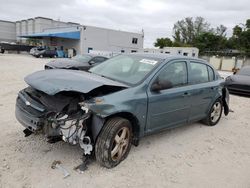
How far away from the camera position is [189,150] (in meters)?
4.18

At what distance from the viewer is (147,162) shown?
11.9 ft

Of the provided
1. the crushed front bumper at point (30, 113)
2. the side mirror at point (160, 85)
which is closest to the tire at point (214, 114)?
the side mirror at point (160, 85)

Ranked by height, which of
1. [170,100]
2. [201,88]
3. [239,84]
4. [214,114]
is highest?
[201,88]

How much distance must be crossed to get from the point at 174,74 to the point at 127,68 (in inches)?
33.3

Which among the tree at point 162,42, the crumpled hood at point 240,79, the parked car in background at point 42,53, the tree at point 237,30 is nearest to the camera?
the crumpled hood at point 240,79

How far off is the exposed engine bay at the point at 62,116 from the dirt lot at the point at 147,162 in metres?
0.42

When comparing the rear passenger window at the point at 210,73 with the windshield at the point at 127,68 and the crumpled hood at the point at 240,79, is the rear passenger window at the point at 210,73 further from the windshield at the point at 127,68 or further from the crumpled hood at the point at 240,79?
the crumpled hood at the point at 240,79

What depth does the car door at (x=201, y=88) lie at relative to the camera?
15.2 feet

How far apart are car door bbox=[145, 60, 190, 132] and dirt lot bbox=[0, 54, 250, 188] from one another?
18.0 inches

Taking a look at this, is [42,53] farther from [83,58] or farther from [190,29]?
[190,29]

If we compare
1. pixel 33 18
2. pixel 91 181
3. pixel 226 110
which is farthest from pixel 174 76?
pixel 33 18

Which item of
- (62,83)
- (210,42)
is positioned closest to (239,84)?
(62,83)

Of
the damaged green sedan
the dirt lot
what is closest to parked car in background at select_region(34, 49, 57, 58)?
the dirt lot

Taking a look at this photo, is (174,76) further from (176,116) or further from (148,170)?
(148,170)
